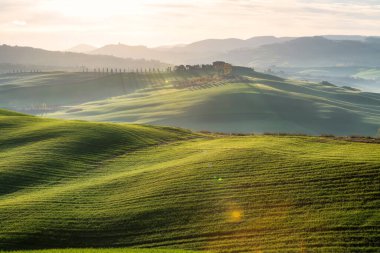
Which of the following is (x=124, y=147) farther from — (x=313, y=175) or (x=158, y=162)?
(x=313, y=175)

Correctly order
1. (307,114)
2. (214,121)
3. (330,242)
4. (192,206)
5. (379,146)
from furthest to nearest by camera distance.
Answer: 1. (307,114)
2. (214,121)
3. (379,146)
4. (192,206)
5. (330,242)

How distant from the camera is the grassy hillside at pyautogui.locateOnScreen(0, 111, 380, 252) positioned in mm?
31969

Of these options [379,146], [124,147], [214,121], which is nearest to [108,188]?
[124,147]

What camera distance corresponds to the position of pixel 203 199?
127ft

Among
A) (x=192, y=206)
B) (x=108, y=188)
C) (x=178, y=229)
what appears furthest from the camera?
(x=108, y=188)

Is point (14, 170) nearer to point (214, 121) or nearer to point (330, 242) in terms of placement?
point (330, 242)

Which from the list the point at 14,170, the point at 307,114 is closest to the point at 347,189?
the point at 14,170

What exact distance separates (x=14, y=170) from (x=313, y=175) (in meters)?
32.3

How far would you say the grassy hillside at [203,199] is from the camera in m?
32.0

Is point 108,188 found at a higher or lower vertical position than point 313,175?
lower

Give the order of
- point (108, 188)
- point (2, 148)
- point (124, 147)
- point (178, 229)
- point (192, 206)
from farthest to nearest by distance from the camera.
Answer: point (124, 147)
point (2, 148)
point (108, 188)
point (192, 206)
point (178, 229)

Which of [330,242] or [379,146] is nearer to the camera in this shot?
[330,242]

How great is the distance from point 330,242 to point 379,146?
23098 mm

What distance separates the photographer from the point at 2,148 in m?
59.5
